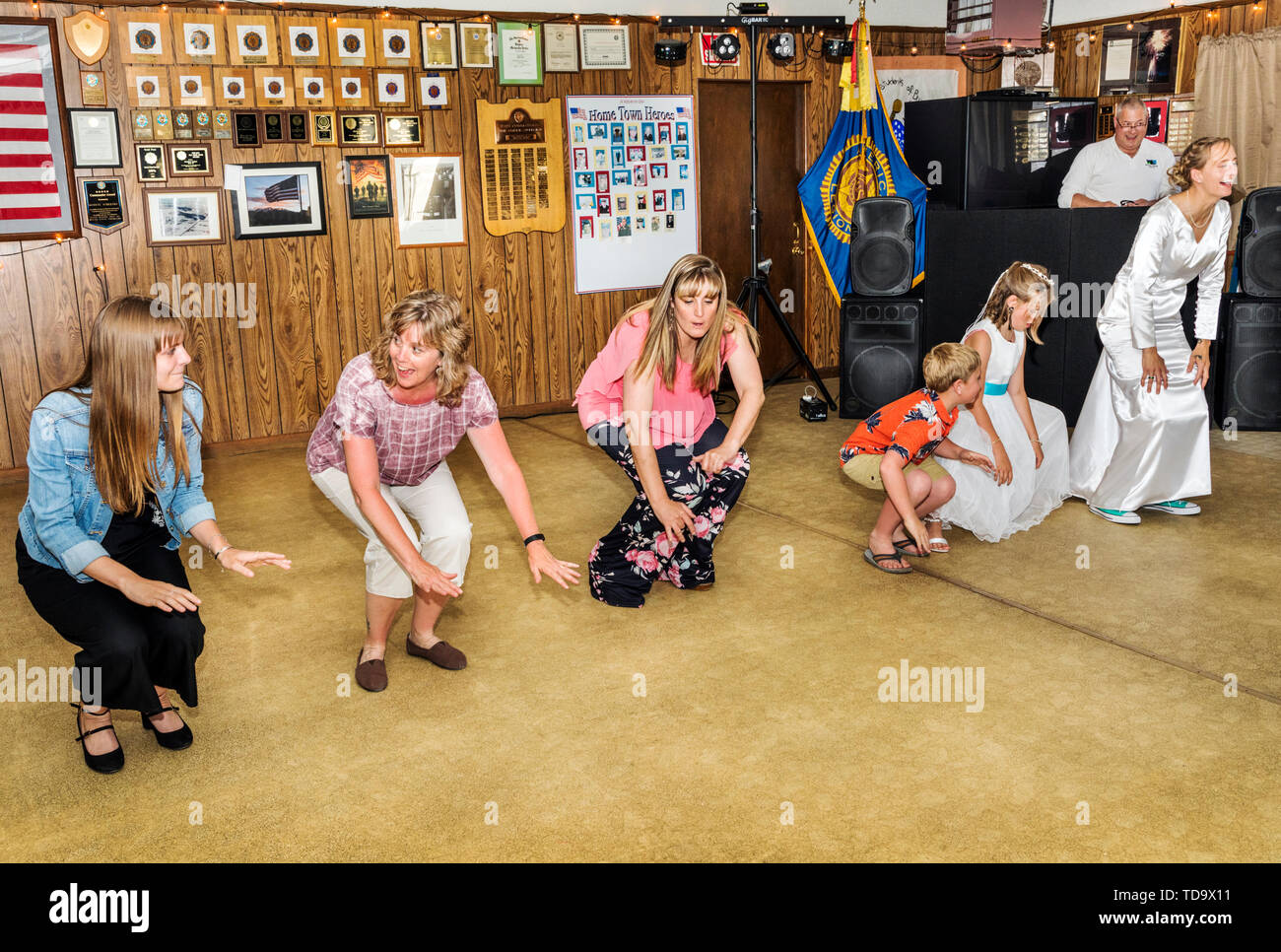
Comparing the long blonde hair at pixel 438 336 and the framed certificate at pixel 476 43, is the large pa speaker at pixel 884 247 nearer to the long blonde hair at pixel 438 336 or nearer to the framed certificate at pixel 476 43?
the framed certificate at pixel 476 43

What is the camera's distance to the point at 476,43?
20.1 ft

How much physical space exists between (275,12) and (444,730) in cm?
435

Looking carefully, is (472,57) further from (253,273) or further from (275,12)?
(253,273)

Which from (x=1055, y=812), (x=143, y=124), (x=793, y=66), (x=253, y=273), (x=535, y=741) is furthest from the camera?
(x=793, y=66)

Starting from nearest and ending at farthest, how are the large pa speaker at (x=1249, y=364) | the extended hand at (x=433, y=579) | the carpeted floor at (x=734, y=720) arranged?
the carpeted floor at (x=734, y=720)
the extended hand at (x=433, y=579)
the large pa speaker at (x=1249, y=364)

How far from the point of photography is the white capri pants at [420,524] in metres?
2.98

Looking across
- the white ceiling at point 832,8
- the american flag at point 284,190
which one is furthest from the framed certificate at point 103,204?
the white ceiling at point 832,8

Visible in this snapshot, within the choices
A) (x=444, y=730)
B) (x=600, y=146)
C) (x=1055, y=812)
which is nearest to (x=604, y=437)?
(x=444, y=730)

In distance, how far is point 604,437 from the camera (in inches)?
144

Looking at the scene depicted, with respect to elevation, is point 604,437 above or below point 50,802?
above

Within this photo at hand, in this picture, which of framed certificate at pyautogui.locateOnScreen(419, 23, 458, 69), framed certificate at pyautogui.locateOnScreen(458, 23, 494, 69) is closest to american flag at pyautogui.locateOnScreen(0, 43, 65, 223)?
framed certificate at pyautogui.locateOnScreen(419, 23, 458, 69)

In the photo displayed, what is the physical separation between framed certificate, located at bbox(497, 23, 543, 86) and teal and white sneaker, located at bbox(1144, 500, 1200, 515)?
4048 millimetres

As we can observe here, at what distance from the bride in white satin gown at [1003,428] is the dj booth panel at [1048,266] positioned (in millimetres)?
1562

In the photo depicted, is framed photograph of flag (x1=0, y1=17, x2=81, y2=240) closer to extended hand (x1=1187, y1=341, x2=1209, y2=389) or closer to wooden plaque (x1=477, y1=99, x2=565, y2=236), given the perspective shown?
wooden plaque (x1=477, y1=99, x2=565, y2=236)
